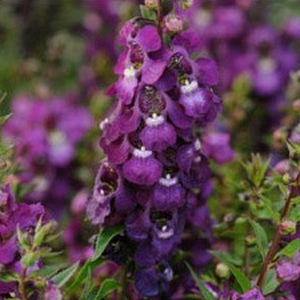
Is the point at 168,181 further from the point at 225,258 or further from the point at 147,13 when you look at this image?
the point at 147,13

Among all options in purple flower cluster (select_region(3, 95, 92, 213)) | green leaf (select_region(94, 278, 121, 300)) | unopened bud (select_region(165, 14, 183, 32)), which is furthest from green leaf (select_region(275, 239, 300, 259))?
purple flower cluster (select_region(3, 95, 92, 213))

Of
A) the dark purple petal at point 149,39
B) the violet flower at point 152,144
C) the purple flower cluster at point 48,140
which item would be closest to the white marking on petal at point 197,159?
the violet flower at point 152,144

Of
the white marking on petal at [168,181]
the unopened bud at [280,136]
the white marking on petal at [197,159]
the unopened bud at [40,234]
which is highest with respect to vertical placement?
the unopened bud at [40,234]

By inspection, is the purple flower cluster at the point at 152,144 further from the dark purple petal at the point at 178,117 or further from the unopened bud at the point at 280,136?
the unopened bud at the point at 280,136

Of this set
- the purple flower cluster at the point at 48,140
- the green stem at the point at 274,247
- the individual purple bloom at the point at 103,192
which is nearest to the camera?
the green stem at the point at 274,247

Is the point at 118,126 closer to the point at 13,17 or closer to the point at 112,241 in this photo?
the point at 112,241

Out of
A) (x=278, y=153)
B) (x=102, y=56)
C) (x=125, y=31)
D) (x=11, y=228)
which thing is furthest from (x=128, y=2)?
(x=11, y=228)
